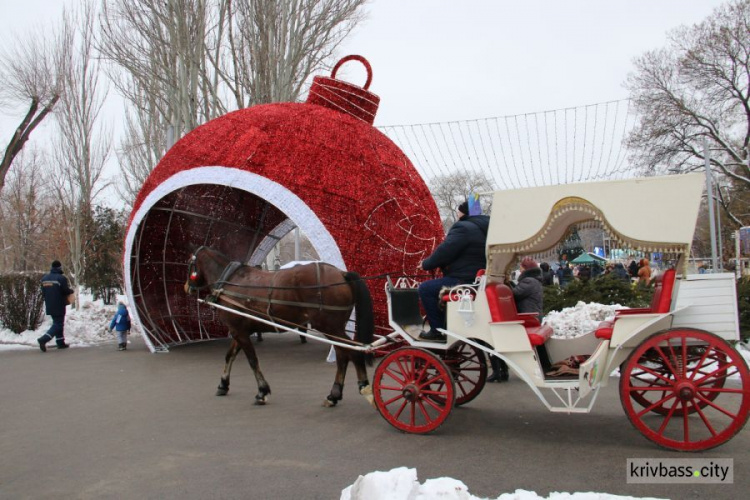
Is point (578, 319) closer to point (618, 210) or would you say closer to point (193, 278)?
point (618, 210)

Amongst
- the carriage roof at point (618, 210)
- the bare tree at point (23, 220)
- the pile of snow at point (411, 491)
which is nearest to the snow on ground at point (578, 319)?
the carriage roof at point (618, 210)

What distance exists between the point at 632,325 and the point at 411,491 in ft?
7.24

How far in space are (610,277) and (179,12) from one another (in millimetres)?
12531

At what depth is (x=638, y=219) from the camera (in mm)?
4137

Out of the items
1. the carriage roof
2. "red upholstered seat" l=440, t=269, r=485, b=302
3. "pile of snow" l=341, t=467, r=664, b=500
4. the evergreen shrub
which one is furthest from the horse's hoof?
the evergreen shrub

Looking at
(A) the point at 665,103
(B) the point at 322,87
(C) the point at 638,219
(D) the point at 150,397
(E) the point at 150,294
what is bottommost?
(D) the point at 150,397

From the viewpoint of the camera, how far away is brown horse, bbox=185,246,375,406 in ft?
19.6

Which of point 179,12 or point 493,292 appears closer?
point 493,292

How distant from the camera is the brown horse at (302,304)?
19.6 ft

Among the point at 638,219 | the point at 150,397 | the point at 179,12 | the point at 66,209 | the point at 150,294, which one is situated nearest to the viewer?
the point at 638,219

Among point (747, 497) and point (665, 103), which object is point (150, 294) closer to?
point (747, 497)

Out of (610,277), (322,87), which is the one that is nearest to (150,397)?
(322,87)

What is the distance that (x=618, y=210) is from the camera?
4188 mm

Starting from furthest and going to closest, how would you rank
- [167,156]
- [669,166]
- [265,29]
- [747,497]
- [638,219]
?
[669,166] → [265,29] → [167,156] → [638,219] → [747,497]
